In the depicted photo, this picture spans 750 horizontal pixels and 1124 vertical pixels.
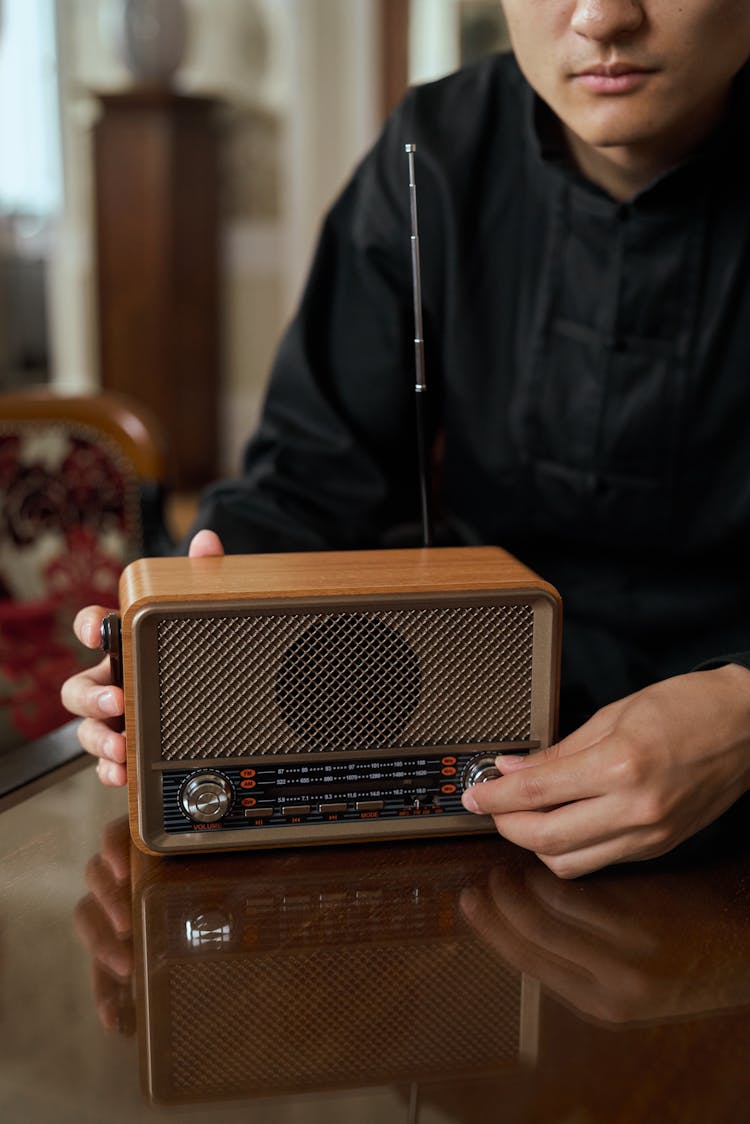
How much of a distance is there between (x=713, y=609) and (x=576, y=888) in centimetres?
46

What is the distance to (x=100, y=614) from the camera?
2.89 ft

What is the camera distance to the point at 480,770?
2.69ft

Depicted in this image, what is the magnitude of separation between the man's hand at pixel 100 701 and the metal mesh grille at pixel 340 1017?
0.19 meters

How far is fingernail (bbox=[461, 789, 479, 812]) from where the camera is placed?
80cm

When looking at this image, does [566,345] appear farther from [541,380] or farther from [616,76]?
[616,76]

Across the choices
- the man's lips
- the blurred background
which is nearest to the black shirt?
the man's lips

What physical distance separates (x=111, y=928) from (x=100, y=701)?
0.56ft

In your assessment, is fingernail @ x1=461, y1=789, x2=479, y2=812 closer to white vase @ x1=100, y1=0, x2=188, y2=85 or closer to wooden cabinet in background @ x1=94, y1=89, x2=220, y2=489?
wooden cabinet in background @ x1=94, y1=89, x2=220, y2=489

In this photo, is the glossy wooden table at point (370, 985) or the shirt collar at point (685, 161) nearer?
the glossy wooden table at point (370, 985)

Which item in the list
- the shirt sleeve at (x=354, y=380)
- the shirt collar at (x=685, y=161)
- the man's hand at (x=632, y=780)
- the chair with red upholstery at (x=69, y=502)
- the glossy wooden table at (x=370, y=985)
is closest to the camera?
the glossy wooden table at (x=370, y=985)

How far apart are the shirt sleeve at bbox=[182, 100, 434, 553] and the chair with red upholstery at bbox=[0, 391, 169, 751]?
54 cm

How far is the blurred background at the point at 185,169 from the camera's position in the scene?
479 cm

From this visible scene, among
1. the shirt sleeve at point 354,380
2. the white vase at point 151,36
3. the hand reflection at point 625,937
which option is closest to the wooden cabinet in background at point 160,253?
the white vase at point 151,36

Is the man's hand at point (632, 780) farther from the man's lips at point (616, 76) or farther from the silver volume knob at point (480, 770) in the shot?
the man's lips at point (616, 76)
